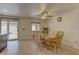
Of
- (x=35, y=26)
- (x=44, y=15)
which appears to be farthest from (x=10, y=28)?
(x=44, y=15)

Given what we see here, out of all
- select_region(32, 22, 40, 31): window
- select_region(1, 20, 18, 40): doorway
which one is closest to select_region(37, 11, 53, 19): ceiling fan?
select_region(32, 22, 40, 31): window

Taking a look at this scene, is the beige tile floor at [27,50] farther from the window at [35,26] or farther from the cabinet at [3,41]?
the window at [35,26]

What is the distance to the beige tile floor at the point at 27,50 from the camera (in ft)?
10.3

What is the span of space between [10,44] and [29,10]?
2.88 feet

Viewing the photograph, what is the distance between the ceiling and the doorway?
20cm

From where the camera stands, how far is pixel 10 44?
3154 millimetres

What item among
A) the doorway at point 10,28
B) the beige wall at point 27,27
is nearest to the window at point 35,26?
the beige wall at point 27,27

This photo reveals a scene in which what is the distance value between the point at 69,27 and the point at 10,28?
52.2 inches

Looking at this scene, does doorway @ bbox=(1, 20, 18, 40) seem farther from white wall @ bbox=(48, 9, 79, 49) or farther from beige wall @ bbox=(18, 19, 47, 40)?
white wall @ bbox=(48, 9, 79, 49)

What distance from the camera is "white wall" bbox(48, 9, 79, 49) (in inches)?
124

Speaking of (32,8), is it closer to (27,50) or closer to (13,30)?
(13,30)
